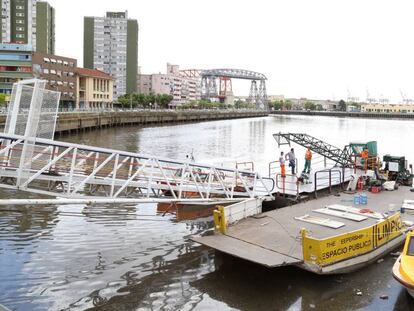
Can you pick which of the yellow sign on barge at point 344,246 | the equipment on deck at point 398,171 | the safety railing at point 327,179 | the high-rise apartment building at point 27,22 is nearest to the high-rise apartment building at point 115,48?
the high-rise apartment building at point 27,22

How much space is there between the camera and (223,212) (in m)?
14.7

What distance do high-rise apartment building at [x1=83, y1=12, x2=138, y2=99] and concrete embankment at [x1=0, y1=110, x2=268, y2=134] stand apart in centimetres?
4200

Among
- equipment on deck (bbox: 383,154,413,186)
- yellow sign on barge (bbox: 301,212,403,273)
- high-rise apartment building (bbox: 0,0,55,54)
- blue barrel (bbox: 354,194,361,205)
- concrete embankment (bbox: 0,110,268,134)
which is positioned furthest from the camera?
high-rise apartment building (bbox: 0,0,55,54)

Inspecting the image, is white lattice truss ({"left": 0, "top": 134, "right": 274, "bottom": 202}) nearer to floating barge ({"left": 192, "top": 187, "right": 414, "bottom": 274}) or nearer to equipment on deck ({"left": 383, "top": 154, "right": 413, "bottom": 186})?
floating barge ({"left": 192, "top": 187, "right": 414, "bottom": 274})

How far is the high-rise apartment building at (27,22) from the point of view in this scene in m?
152

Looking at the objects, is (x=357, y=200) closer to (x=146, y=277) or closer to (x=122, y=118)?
(x=146, y=277)

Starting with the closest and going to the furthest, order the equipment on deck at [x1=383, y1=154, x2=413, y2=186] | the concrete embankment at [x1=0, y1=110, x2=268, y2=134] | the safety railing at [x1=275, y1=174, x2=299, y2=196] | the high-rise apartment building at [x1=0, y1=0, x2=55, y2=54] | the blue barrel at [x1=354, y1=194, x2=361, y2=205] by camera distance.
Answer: the blue barrel at [x1=354, y1=194, x2=361, y2=205] → the safety railing at [x1=275, y1=174, x2=299, y2=196] → the equipment on deck at [x1=383, y1=154, x2=413, y2=186] → the concrete embankment at [x1=0, y1=110, x2=268, y2=134] → the high-rise apartment building at [x1=0, y1=0, x2=55, y2=54]

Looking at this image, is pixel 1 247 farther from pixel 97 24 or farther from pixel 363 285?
pixel 97 24

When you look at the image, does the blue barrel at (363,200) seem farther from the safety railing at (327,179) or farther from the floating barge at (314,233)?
the safety railing at (327,179)

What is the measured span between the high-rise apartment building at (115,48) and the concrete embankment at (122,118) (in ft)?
138

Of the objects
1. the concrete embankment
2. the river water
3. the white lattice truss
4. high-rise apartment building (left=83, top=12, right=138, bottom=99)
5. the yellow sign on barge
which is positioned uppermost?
high-rise apartment building (left=83, top=12, right=138, bottom=99)

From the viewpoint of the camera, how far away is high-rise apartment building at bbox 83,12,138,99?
6954 inches

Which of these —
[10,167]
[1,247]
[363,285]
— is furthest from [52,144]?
[363,285]

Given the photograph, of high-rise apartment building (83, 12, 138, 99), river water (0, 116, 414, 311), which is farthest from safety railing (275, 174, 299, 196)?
high-rise apartment building (83, 12, 138, 99)
